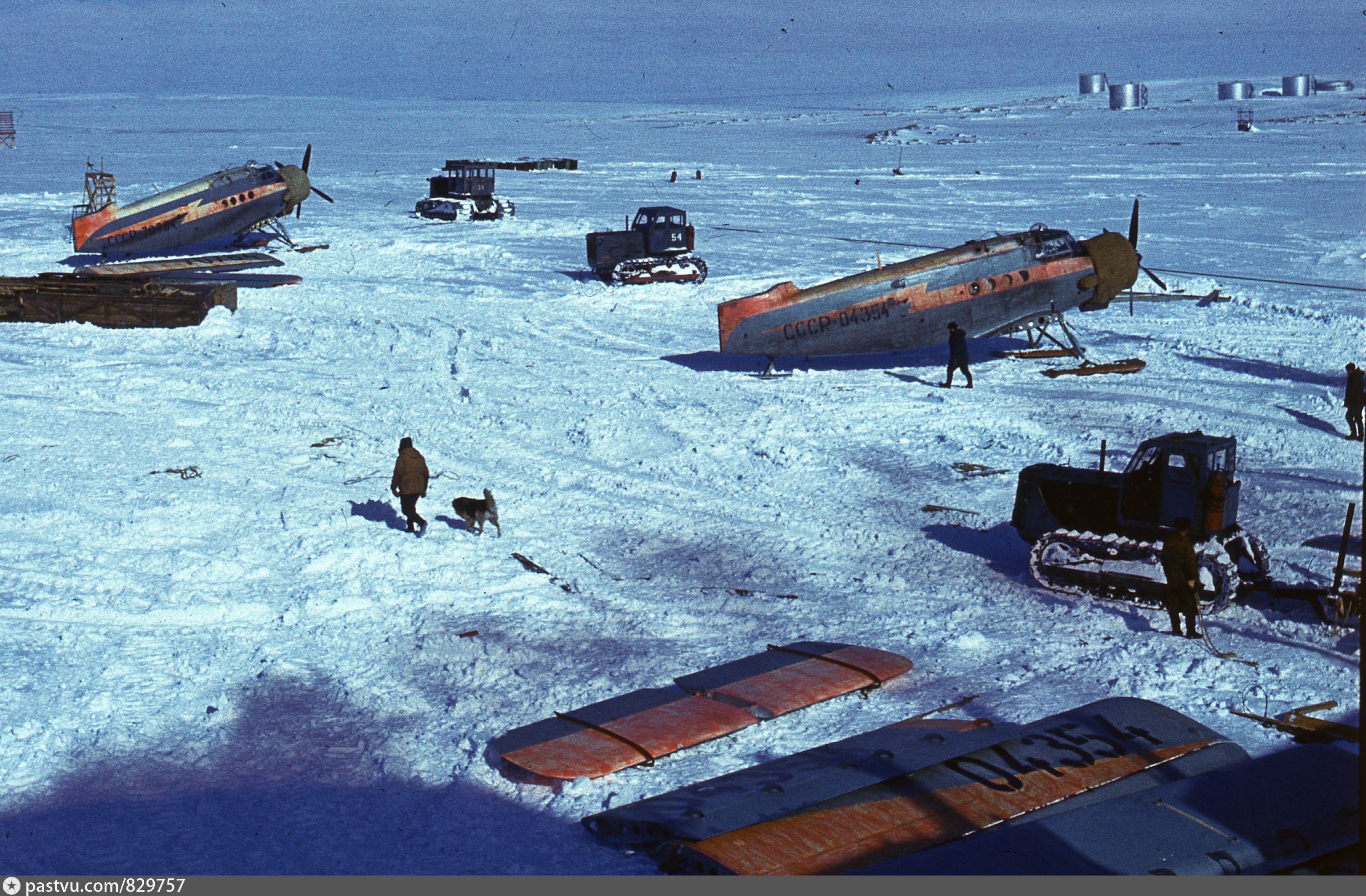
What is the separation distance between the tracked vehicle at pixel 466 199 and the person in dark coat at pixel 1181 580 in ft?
112

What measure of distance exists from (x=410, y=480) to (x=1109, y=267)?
1491 centimetres

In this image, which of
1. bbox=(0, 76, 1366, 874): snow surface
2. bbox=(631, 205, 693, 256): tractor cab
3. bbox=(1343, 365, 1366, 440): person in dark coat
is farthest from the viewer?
bbox=(631, 205, 693, 256): tractor cab

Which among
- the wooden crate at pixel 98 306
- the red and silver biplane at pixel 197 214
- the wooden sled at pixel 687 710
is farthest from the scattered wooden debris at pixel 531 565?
the red and silver biplane at pixel 197 214

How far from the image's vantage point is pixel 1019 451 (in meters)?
18.4

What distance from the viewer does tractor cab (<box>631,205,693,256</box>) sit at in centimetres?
3253

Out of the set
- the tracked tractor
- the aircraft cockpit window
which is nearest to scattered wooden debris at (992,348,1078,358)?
the aircraft cockpit window

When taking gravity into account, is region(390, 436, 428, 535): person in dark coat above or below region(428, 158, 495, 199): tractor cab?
below

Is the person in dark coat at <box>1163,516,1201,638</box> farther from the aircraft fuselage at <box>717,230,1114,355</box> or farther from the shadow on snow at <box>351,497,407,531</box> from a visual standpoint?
the aircraft fuselage at <box>717,230,1114,355</box>

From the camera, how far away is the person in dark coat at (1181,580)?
473 inches

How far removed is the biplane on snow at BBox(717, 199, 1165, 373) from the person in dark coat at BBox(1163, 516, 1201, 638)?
1095cm

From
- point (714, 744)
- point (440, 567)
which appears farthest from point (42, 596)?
point (714, 744)

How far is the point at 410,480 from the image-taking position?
15.0m

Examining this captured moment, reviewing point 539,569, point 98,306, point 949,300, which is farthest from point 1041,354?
point 98,306
